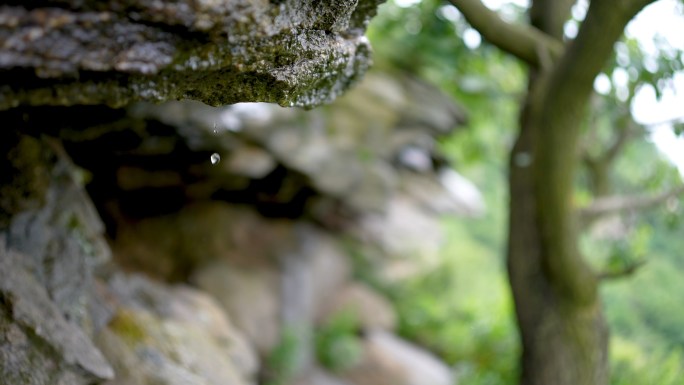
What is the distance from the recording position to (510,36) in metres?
4.12

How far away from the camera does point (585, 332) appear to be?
443cm

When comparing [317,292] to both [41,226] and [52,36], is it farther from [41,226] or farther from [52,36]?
[52,36]

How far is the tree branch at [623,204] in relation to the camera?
5.25 metres

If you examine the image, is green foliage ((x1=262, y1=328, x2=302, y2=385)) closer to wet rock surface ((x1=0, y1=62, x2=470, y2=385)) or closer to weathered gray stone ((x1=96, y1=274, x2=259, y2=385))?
wet rock surface ((x1=0, y1=62, x2=470, y2=385))

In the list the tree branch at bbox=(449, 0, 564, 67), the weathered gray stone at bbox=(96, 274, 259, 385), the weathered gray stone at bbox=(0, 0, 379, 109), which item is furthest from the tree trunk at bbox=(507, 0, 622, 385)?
the weathered gray stone at bbox=(0, 0, 379, 109)

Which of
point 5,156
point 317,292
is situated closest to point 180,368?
point 5,156

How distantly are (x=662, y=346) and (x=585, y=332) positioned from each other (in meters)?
4.19

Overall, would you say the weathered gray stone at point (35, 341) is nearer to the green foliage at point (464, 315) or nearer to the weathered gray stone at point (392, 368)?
the green foliage at point (464, 315)

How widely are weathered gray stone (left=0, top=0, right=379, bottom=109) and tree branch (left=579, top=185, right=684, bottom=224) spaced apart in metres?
4.20

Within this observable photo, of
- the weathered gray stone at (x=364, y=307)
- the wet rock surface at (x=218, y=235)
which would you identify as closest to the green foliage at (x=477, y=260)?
the weathered gray stone at (x=364, y=307)

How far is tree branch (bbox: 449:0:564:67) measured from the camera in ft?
12.2

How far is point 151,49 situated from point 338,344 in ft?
→ 23.1

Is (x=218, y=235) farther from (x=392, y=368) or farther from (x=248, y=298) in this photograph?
(x=392, y=368)

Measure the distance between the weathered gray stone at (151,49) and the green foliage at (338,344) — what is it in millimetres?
6660
